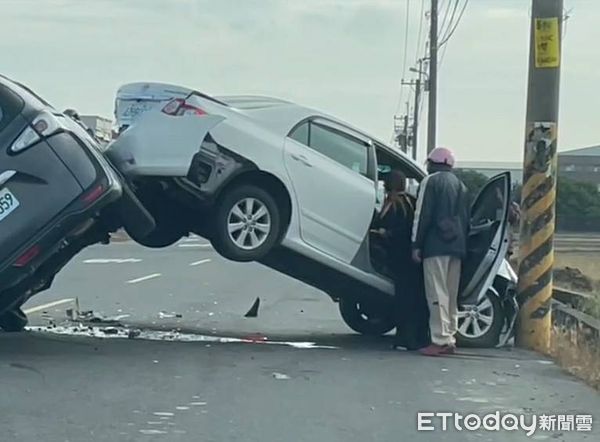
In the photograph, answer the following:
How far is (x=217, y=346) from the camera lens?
39.4 ft

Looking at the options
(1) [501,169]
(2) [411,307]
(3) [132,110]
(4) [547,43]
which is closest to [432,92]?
(1) [501,169]

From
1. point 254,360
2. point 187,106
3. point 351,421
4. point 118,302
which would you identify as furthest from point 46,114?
point 118,302

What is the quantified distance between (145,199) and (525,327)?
3.98 metres

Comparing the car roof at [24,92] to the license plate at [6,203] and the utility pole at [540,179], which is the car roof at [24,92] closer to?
the license plate at [6,203]

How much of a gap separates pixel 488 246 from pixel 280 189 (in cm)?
203

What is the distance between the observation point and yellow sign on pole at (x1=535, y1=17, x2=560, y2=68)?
496 inches

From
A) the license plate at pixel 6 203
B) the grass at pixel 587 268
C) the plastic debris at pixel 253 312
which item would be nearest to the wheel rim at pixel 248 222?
the license plate at pixel 6 203

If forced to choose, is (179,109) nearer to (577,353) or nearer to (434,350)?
(434,350)

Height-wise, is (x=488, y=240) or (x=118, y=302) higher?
(x=488, y=240)

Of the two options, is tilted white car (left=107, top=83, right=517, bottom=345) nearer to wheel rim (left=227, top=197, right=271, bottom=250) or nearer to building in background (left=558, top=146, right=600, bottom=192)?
wheel rim (left=227, top=197, right=271, bottom=250)

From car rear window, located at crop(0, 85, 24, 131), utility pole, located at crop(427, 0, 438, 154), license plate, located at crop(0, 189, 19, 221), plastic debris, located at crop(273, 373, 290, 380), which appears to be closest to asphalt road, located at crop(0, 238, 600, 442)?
plastic debris, located at crop(273, 373, 290, 380)

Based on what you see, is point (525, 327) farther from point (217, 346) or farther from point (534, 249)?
point (217, 346)

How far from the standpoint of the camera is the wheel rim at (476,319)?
1230 cm

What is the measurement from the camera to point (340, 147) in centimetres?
1230
